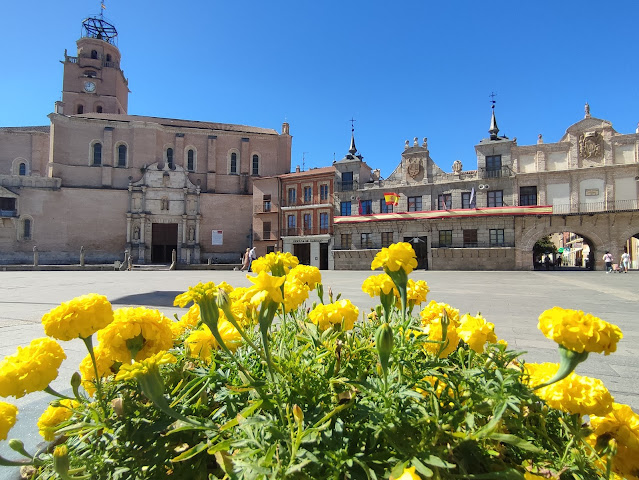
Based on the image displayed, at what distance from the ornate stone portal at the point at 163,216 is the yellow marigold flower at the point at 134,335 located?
114 ft

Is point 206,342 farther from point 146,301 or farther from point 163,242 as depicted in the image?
point 163,242

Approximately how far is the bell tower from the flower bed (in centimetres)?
4931

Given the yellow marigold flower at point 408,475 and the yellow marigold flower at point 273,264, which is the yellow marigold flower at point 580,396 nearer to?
the yellow marigold flower at point 408,475

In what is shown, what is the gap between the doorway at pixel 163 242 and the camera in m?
35.5

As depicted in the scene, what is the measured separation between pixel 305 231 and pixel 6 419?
31.1 metres

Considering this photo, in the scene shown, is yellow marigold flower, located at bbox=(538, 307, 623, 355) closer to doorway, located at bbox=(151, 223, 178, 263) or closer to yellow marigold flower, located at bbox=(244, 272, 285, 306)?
yellow marigold flower, located at bbox=(244, 272, 285, 306)

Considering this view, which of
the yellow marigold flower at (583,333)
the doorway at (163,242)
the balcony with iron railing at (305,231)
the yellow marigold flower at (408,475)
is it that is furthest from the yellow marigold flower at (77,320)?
the doorway at (163,242)

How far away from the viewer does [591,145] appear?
2417 centimetres

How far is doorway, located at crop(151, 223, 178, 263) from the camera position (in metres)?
35.5

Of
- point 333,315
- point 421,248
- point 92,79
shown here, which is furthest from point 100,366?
point 92,79

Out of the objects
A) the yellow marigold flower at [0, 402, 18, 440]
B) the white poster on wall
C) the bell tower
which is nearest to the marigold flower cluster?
the yellow marigold flower at [0, 402, 18, 440]

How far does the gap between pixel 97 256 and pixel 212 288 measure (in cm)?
3821

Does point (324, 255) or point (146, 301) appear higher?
point (324, 255)

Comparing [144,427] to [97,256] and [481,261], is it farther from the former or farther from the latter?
[97,256]
